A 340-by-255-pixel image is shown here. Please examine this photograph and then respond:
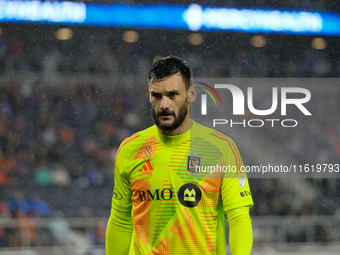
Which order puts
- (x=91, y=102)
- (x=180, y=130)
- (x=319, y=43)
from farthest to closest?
1. (x=91, y=102)
2. (x=319, y=43)
3. (x=180, y=130)

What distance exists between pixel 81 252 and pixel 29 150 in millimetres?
2122

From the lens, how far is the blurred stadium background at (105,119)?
3287mm

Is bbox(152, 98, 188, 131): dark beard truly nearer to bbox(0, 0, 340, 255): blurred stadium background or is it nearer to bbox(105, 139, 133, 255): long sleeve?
bbox(105, 139, 133, 255): long sleeve

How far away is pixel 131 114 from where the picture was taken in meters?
4.83

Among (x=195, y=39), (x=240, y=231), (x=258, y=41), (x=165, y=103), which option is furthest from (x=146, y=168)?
(x=195, y=39)

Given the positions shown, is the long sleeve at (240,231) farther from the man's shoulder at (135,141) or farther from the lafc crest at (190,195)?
the man's shoulder at (135,141)

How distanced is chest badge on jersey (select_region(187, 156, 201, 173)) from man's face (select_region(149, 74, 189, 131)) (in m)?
0.15

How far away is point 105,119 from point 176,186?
395cm

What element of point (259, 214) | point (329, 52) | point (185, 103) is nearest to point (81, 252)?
point (259, 214)

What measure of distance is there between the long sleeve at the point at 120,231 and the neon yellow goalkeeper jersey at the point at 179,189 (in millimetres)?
34

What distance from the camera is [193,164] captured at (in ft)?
4.01

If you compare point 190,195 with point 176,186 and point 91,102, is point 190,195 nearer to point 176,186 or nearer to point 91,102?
point 176,186

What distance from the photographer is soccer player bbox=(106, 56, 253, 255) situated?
44.4 inches

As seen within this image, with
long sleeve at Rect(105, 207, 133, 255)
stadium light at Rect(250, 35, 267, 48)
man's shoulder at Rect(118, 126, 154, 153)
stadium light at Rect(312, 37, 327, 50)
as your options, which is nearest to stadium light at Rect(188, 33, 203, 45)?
stadium light at Rect(250, 35, 267, 48)
